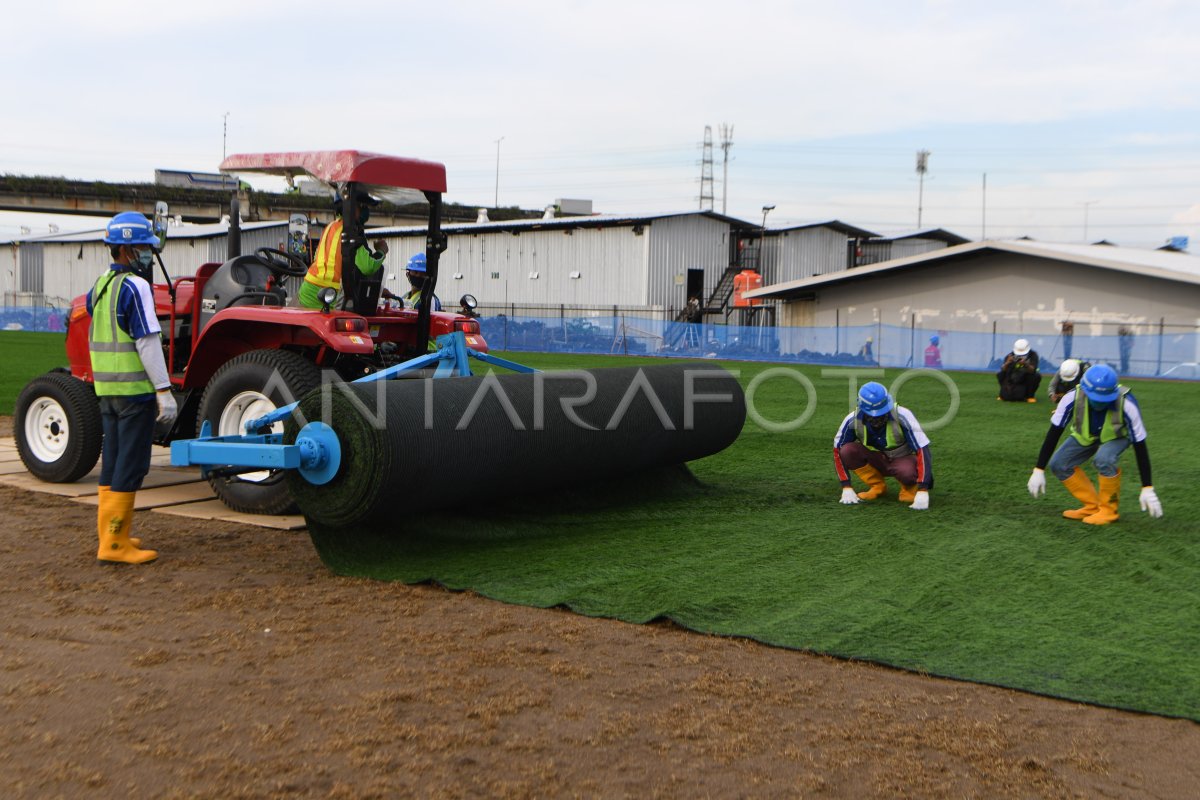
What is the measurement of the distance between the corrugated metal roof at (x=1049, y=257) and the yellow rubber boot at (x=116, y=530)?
99.0ft

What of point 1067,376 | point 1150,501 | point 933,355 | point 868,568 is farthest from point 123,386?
point 933,355

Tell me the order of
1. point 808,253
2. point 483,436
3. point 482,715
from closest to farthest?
1. point 482,715
2. point 483,436
3. point 808,253

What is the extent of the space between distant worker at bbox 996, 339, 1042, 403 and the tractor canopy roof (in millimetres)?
12418

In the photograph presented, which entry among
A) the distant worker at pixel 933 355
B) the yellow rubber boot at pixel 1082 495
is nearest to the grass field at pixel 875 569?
the yellow rubber boot at pixel 1082 495

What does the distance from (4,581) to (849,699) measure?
4370 mm

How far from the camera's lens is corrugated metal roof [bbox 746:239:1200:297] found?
31.1m

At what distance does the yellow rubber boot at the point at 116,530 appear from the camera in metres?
6.21

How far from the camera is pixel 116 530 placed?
6.23 m

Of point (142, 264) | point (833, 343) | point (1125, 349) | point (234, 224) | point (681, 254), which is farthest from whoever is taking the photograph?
point (681, 254)

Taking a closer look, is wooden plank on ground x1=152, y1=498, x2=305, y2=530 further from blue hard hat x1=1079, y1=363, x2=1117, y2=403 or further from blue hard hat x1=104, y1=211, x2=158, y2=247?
blue hard hat x1=1079, y1=363, x2=1117, y2=403

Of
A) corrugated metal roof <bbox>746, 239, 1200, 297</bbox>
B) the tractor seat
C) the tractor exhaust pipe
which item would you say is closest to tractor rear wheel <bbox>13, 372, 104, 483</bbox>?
the tractor seat

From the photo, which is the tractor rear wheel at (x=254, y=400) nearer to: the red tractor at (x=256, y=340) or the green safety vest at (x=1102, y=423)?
the red tractor at (x=256, y=340)

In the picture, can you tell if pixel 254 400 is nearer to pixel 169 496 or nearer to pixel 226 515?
pixel 226 515

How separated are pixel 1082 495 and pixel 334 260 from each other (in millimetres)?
5459
